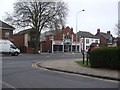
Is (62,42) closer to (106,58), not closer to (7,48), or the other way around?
(7,48)

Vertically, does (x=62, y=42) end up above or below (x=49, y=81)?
above

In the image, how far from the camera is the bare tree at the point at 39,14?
40875 millimetres

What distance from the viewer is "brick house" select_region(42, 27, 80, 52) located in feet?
182

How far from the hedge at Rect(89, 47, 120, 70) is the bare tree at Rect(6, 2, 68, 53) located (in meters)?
29.2

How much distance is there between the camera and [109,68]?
39.0 ft

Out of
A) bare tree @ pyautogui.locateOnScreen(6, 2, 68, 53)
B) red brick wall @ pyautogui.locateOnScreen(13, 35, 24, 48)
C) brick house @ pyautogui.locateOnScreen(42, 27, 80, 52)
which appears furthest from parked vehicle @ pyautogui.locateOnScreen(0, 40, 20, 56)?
brick house @ pyautogui.locateOnScreen(42, 27, 80, 52)

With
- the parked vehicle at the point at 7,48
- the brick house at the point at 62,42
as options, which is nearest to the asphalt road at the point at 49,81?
the parked vehicle at the point at 7,48

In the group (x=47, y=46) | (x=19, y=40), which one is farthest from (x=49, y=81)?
(x=19, y=40)

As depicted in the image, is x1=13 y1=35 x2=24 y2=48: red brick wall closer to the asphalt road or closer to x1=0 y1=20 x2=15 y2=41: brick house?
x1=0 y1=20 x2=15 y2=41: brick house

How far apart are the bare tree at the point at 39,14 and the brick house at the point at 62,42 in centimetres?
1299

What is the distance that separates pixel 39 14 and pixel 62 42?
18025mm

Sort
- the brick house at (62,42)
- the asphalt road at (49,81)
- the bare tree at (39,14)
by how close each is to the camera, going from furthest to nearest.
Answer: the brick house at (62,42)
the bare tree at (39,14)
the asphalt road at (49,81)

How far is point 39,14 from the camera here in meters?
42.3

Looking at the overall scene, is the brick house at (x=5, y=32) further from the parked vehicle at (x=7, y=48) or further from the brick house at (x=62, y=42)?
the brick house at (x=62, y=42)
